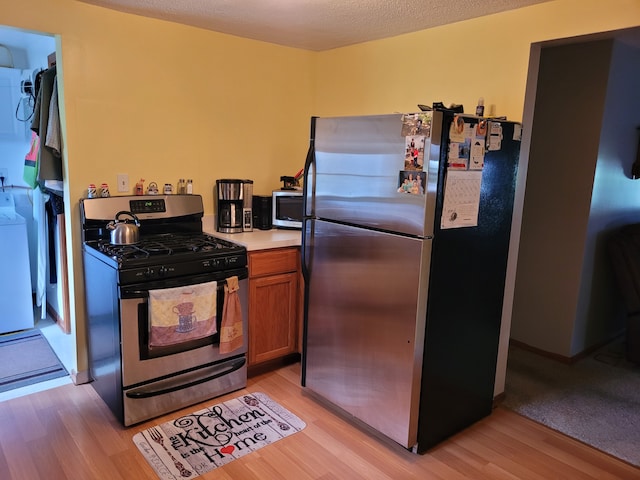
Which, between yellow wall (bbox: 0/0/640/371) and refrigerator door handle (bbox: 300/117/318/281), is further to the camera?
refrigerator door handle (bbox: 300/117/318/281)

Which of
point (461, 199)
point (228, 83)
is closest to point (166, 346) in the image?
point (461, 199)

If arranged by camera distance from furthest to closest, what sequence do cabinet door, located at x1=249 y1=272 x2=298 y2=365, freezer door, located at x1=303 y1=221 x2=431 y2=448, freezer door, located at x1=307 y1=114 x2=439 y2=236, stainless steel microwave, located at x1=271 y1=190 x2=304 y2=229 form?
stainless steel microwave, located at x1=271 y1=190 x2=304 y2=229, cabinet door, located at x1=249 y1=272 x2=298 y2=365, freezer door, located at x1=303 y1=221 x2=431 y2=448, freezer door, located at x1=307 y1=114 x2=439 y2=236

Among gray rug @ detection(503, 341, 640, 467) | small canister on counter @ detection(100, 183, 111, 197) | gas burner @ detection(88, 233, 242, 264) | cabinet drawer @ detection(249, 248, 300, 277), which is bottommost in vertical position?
gray rug @ detection(503, 341, 640, 467)

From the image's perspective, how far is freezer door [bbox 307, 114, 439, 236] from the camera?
82.4 inches

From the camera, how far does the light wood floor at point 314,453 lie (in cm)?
219

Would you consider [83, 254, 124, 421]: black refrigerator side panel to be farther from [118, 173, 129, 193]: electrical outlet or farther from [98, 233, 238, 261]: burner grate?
[118, 173, 129, 193]: electrical outlet

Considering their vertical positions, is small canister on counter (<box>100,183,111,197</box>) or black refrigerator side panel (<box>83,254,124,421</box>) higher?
small canister on counter (<box>100,183,111,197</box>)

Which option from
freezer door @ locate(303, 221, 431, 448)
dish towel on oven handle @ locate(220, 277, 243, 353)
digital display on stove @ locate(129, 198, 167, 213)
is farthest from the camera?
digital display on stove @ locate(129, 198, 167, 213)

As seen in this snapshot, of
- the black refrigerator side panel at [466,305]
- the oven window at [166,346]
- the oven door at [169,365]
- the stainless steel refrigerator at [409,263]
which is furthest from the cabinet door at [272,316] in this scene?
the black refrigerator side panel at [466,305]

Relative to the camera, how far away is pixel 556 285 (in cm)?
352

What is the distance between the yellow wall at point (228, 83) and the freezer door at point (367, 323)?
106 centimetres

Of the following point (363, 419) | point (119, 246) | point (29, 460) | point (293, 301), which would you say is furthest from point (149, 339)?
point (363, 419)

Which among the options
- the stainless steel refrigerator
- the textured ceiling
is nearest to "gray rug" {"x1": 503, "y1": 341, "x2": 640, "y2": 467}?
the stainless steel refrigerator

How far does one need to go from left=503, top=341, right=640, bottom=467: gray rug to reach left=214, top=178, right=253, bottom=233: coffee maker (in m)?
2.07
